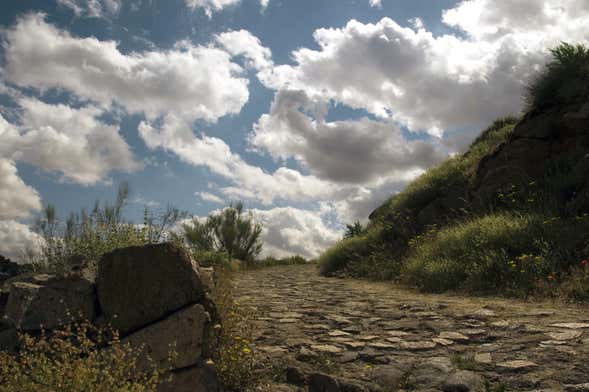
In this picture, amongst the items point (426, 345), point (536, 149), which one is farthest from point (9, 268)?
point (536, 149)

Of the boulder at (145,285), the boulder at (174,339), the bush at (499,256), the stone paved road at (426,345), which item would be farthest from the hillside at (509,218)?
the boulder at (145,285)

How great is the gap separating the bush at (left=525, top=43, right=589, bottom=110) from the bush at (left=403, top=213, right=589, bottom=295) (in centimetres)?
343

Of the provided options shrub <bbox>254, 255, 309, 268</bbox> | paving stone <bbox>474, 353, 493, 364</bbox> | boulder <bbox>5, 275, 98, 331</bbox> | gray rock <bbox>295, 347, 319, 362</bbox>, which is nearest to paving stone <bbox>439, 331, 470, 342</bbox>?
A: paving stone <bbox>474, 353, 493, 364</bbox>

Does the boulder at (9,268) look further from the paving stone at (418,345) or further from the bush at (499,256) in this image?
the bush at (499,256)

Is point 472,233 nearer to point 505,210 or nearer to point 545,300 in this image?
point 505,210

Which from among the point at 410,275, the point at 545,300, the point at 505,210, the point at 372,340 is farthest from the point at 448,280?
the point at 372,340

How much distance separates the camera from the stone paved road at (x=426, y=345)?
3.70 metres

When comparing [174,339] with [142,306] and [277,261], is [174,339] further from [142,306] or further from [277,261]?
[277,261]

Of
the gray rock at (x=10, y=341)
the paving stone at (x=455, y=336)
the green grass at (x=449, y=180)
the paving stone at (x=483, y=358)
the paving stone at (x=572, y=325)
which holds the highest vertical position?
the green grass at (x=449, y=180)

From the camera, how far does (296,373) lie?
3811mm

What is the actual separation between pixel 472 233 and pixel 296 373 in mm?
6040

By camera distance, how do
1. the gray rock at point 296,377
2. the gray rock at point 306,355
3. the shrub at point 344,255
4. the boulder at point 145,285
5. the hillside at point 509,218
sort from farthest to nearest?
the shrub at point 344,255 < the hillside at point 509,218 < the gray rock at point 306,355 < the gray rock at point 296,377 < the boulder at point 145,285

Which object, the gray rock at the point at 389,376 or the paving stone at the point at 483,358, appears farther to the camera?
the paving stone at the point at 483,358

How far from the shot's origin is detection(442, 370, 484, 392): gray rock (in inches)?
141
